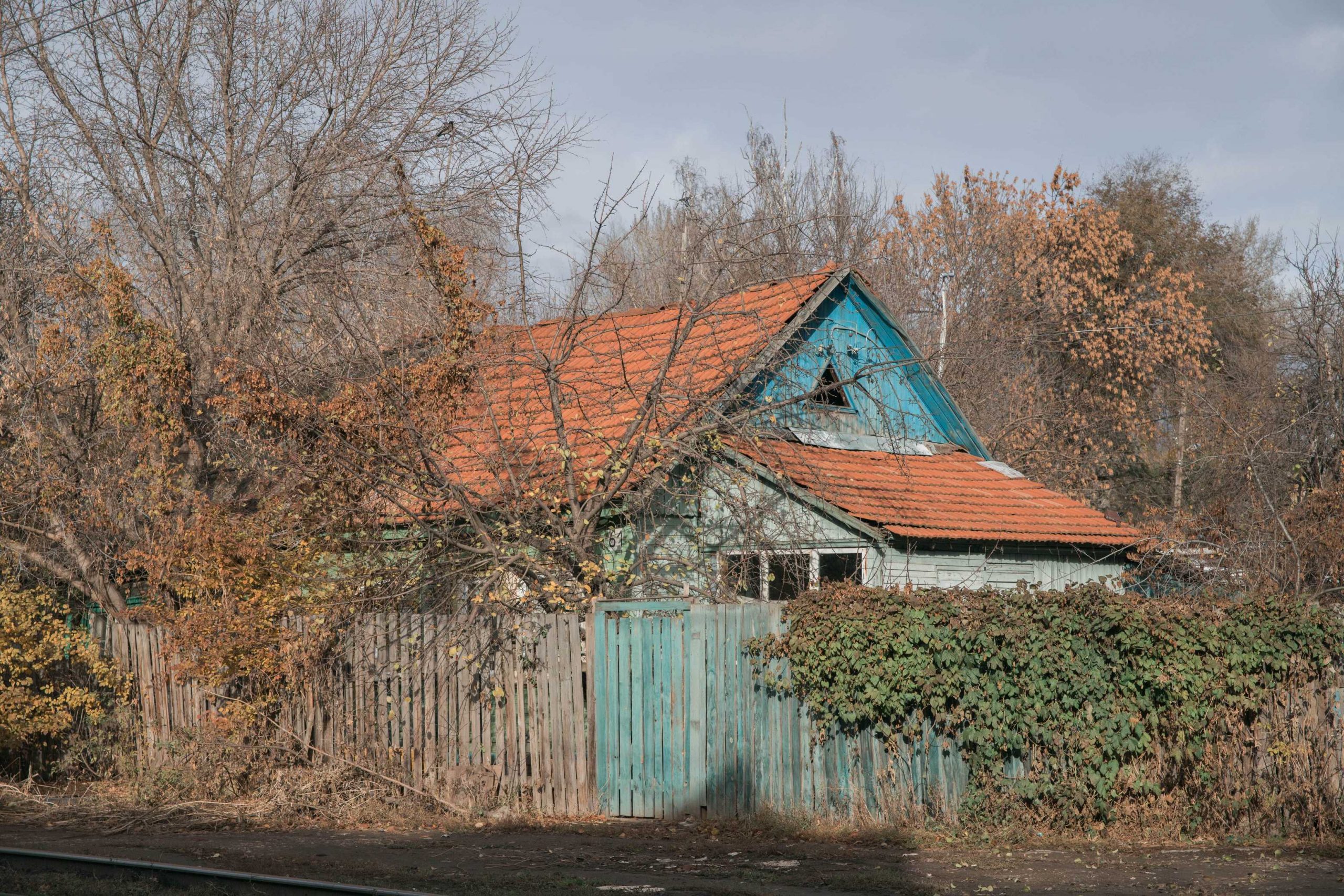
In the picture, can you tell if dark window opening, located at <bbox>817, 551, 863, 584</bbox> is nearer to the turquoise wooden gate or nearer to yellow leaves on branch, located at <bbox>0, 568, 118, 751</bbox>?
the turquoise wooden gate

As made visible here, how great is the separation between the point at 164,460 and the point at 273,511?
1.80 m

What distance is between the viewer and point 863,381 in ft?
57.0

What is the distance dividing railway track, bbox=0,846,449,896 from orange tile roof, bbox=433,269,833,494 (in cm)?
435

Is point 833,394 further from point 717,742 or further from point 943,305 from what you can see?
point 943,305

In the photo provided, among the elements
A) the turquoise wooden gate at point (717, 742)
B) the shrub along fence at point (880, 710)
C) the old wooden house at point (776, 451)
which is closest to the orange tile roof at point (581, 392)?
the old wooden house at point (776, 451)

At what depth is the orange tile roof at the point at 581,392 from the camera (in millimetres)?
11484

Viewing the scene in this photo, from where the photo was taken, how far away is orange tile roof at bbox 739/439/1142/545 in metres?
13.6

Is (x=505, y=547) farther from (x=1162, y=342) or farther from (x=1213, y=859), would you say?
(x=1162, y=342)

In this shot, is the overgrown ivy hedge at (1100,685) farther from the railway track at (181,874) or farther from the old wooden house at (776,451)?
the railway track at (181,874)

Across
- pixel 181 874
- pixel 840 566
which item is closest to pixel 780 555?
pixel 840 566

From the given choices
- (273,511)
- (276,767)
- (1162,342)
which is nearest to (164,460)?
(273,511)

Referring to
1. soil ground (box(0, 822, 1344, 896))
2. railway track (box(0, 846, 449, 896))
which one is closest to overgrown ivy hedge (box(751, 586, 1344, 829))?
soil ground (box(0, 822, 1344, 896))

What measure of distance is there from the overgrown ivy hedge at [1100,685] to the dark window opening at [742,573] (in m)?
2.74

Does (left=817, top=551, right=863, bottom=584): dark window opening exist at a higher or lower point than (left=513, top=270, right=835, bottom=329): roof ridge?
lower
